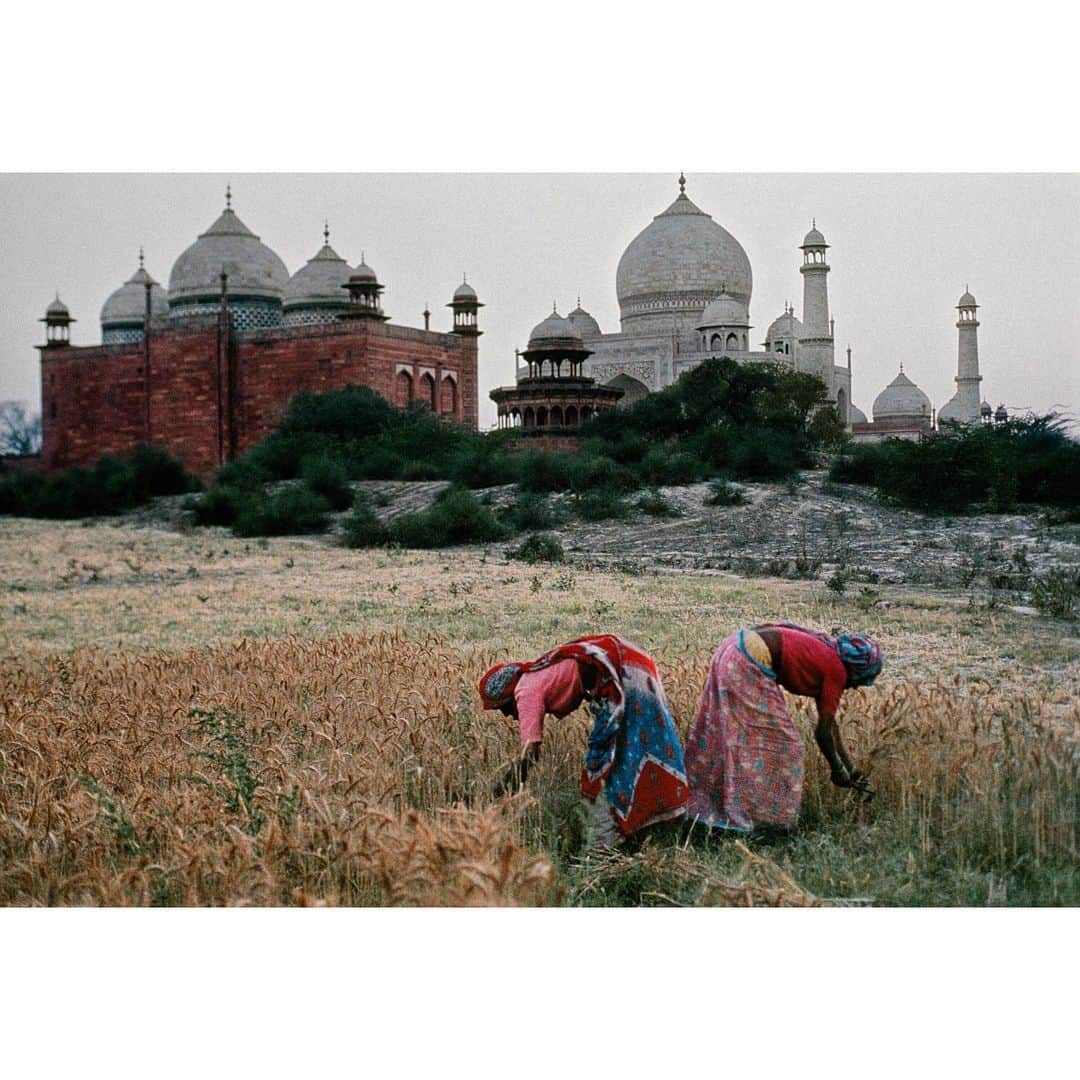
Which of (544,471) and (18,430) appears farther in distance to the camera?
(544,471)

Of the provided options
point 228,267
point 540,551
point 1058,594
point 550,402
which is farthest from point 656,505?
point 228,267

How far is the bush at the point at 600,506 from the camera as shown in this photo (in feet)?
27.2

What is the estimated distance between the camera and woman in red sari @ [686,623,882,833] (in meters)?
4.24

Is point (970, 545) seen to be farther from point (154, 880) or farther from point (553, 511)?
point (154, 880)

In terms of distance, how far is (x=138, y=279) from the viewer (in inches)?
334

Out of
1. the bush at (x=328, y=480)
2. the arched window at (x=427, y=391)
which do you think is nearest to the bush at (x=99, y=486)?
the bush at (x=328, y=480)

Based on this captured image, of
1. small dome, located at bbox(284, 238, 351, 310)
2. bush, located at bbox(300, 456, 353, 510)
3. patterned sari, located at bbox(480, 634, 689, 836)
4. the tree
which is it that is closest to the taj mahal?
bush, located at bbox(300, 456, 353, 510)

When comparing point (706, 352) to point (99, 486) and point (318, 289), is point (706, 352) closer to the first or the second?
point (318, 289)

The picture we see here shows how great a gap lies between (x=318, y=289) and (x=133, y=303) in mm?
2547

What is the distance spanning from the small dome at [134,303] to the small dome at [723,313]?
15.6 feet

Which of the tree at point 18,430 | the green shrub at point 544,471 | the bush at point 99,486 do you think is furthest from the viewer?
the bush at point 99,486

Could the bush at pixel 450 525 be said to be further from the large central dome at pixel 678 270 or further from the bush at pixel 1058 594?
the bush at pixel 1058 594

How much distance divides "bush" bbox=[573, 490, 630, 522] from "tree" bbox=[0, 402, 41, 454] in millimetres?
3584

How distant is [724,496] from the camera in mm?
8281
